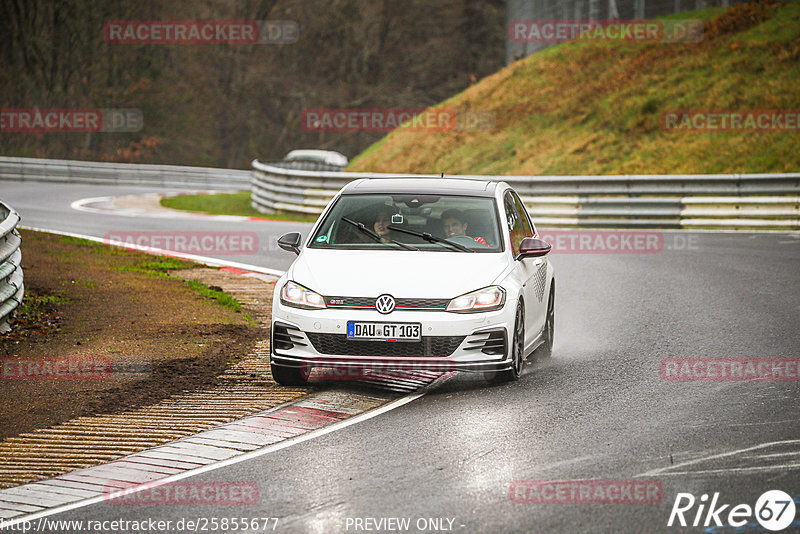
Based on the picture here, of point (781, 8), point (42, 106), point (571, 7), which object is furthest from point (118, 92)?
point (781, 8)

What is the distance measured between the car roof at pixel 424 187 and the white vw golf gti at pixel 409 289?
3cm

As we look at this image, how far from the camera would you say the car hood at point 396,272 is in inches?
334

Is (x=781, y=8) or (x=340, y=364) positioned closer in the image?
(x=340, y=364)

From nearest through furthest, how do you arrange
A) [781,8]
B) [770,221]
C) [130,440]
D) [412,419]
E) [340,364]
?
[130,440]
[412,419]
[340,364]
[770,221]
[781,8]

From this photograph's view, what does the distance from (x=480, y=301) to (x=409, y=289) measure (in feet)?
1.90

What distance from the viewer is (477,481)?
624 centimetres

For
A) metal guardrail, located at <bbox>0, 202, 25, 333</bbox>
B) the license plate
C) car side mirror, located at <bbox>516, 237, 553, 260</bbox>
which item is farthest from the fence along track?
metal guardrail, located at <bbox>0, 202, 25, 333</bbox>

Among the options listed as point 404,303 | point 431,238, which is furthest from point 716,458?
point 431,238

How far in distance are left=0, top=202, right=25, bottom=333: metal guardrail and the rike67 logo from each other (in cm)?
721

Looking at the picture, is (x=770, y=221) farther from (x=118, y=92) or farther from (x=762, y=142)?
(x=118, y=92)

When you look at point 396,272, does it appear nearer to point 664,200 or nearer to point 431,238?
point 431,238

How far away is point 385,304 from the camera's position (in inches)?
330

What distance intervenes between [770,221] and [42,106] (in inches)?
1637

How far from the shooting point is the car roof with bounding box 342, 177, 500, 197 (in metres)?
9.83
